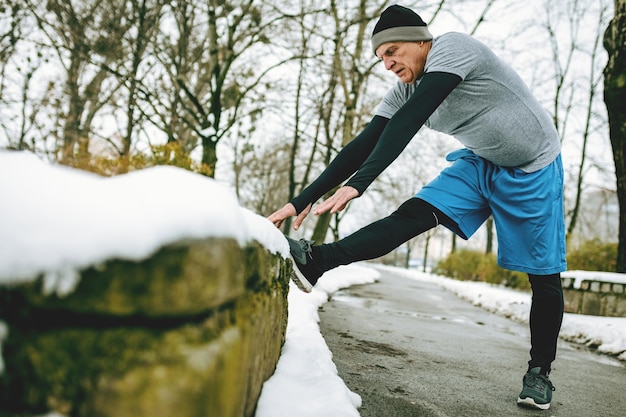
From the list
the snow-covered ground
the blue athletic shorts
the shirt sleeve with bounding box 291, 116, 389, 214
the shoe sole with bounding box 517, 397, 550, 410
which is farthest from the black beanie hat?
the shoe sole with bounding box 517, 397, 550, 410

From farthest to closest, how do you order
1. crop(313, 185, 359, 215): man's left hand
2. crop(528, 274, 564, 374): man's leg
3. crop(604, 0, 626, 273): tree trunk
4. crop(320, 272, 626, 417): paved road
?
1. crop(604, 0, 626, 273): tree trunk
2. crop(528, 274, 564, 374): man's leg
3. crop(320, 272, 626, 417): paved road
4. crop(313, 185, 359, 215): man's left hand

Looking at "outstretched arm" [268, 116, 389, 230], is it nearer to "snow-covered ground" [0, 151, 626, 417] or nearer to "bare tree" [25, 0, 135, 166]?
"snow-covered ground" [0, 151, 626, 417]

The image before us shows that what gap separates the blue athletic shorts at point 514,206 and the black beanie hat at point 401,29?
637 mm

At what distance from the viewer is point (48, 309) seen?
24.7 inches

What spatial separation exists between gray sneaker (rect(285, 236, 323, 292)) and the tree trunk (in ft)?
19.7

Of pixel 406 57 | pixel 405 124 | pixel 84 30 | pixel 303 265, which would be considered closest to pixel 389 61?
pixel 406 57

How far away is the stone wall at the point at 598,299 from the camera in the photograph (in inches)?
219

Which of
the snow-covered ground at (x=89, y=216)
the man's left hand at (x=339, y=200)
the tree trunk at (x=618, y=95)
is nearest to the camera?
the snow-covered ground at (x=89, y=216)

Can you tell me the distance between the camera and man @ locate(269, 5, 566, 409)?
73.7 inches

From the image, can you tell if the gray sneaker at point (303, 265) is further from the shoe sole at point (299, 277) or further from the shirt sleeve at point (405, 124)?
the shirt sleeve at point (405, 124)

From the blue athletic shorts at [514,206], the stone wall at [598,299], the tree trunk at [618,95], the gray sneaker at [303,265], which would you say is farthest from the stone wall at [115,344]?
the tree trunk at [618,95]

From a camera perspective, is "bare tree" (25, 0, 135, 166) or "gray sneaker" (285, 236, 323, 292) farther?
"bare tree" (25, 0, 135, 166)

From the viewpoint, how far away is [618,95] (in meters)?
6.08

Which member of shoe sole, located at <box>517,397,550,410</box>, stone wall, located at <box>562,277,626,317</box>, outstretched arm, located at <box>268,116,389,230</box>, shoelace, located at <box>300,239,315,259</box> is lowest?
shoe sole, located at <box>517,397,550,410</box>
